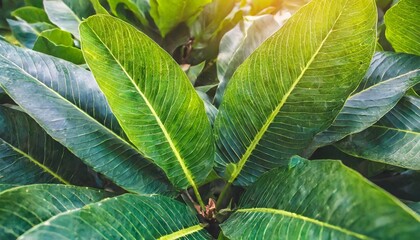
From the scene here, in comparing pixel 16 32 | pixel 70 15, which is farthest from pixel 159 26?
pixel 16 32

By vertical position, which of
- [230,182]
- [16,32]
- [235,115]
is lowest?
[230,182]

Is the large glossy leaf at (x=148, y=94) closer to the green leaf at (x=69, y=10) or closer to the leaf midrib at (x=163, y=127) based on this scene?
the leaf midrib at (x=163, y=127)

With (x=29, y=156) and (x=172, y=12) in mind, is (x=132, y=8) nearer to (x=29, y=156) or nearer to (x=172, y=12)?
(x=172, y=12)

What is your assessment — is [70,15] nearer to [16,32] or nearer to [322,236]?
[16,32]

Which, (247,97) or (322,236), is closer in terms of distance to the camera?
(322,236)

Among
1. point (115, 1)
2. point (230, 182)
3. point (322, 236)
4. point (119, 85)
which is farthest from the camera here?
point (115, 1)

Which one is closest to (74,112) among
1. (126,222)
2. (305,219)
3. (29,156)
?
(29,156)
